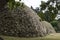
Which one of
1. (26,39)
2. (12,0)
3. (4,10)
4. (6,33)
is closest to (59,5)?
(12,0)

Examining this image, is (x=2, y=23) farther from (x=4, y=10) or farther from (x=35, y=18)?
(x=35, y=18)

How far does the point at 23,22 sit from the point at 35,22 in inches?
40.7

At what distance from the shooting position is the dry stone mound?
13.5m

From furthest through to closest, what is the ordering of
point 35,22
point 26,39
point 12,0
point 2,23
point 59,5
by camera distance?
1. point 35,22
2. point 2,23
3. point 26,39
4. point 59,5
5. point 12,0

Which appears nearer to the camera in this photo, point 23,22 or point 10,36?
point 10,36

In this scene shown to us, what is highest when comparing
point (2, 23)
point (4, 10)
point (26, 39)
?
point (4, 10)

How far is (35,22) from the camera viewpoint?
14750mm

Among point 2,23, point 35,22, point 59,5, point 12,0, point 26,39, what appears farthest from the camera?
point 35,22

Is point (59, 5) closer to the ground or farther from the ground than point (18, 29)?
farther from the ground

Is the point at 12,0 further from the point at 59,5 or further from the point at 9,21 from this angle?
the point at 9,21

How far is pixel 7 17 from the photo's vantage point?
46.2ft

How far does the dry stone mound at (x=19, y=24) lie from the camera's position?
13.5 meters

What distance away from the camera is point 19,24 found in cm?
1383

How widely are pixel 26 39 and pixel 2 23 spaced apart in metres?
2.15
